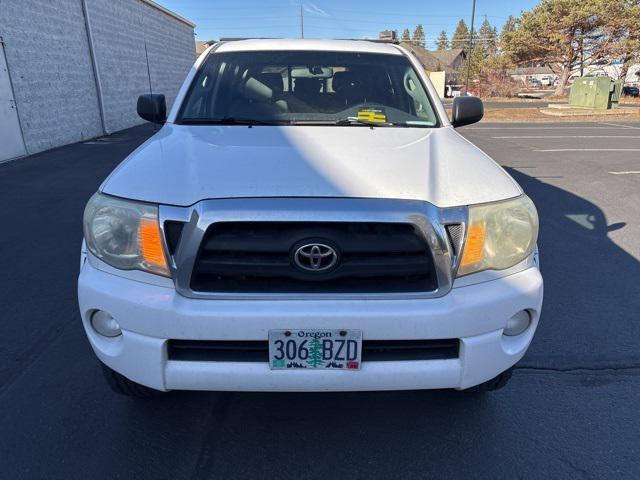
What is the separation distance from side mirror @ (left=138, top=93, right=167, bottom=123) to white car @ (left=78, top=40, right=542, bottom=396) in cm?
154

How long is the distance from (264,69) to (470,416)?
101 inches

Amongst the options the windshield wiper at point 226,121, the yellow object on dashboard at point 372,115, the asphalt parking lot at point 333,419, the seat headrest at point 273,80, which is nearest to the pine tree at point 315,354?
the asphalt parking lot at point 333,419

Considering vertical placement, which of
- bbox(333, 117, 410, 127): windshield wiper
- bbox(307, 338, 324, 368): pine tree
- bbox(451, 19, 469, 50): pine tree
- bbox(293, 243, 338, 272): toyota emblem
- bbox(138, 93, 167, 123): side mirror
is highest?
bbox(451, 19, 469, 50): pine tree

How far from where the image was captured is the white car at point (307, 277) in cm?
178

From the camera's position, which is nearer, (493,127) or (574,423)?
(574,423)

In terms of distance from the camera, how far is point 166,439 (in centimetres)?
222

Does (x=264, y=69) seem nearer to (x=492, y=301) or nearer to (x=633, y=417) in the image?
(x=492, y=301)

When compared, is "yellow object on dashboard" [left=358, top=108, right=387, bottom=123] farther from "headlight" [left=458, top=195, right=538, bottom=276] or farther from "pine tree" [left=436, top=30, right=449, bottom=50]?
"pine tree" [left=436, top=30, right=449, bottom=50]

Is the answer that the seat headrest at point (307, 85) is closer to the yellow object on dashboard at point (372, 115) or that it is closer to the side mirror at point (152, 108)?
the yellow object on dashboard at point (372, 115)

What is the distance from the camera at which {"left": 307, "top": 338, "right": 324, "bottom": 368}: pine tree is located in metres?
1.80

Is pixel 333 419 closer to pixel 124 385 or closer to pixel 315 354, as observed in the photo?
pixel 315 354

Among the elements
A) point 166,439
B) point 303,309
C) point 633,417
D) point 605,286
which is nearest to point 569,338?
point 633,417

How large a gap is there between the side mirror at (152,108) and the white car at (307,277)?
1.54 metres

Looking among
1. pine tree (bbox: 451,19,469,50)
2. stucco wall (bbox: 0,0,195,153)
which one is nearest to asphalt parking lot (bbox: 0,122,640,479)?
stucco wall (bbox: 0,0,195,153)
